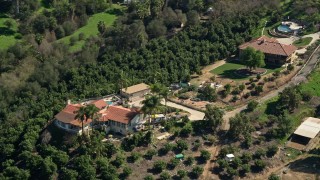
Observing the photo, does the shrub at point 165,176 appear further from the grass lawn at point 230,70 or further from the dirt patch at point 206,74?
the grass lawn at point 230,70

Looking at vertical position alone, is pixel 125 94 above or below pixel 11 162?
above

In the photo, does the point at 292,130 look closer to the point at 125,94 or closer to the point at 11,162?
the point at 125,94

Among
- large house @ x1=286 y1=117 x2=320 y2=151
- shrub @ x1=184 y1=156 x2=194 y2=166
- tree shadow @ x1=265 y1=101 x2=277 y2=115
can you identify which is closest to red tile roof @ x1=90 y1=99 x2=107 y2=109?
shrub @ x1=184 y1=156 x2=194 y2=166

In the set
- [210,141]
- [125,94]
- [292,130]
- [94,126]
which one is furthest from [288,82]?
[94,126]

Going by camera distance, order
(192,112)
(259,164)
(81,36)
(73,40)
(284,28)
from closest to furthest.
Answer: (259,164), (192,112), (73,40), (81,36), (284,28)

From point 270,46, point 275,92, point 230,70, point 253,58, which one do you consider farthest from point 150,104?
point 270,46

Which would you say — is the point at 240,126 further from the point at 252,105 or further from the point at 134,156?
the point at 134,156
